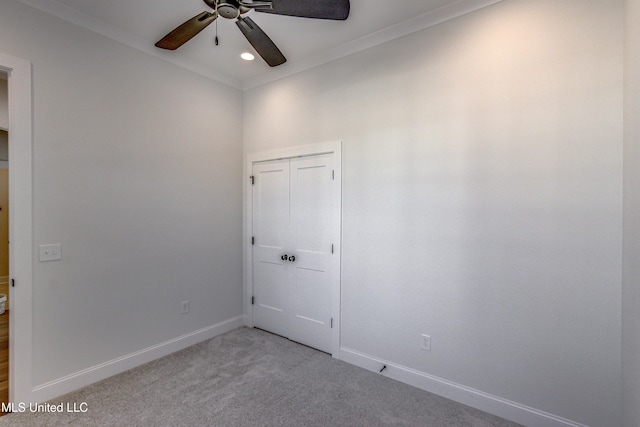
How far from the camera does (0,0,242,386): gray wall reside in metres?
2.14

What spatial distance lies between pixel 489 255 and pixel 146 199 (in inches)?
118

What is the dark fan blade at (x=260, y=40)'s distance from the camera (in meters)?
1.79

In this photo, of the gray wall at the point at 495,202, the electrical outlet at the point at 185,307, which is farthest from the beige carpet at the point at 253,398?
the electrical outlet at the point at 185,307

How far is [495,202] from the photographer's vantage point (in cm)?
204

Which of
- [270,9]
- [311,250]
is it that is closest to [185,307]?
[311,250]

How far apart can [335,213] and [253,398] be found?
1.69m

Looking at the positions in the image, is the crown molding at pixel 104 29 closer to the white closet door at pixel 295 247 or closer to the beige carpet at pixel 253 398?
the white closet door at pixel 295 247

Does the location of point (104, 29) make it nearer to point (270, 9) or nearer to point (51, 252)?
point (270, 9)

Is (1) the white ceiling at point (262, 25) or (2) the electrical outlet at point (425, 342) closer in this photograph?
(1) the white ceiling at point (262, 25)

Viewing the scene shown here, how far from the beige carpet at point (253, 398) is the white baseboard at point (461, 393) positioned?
0.18 feet

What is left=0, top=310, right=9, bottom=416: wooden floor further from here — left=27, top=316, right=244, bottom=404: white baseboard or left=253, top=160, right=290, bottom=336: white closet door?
left=253, top=160, right=290, bottom=336: white closet door

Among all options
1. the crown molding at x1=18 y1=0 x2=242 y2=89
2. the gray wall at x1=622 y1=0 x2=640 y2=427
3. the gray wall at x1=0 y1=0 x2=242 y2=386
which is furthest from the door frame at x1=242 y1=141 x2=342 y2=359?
the gray wall at x1=622 y1=0 x2=640 y2=427

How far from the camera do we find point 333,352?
9.27ft

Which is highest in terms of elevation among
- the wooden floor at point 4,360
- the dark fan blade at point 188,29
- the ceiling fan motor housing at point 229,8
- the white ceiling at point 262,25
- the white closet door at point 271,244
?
the white ceiling at point 262,25
